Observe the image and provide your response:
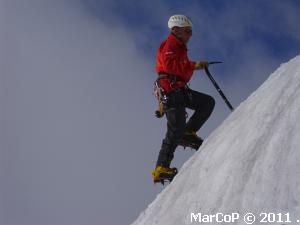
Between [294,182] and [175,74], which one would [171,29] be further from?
[294,182]

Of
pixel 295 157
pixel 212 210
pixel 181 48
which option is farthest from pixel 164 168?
pixel 295 157

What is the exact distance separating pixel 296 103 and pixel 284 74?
1759 mm

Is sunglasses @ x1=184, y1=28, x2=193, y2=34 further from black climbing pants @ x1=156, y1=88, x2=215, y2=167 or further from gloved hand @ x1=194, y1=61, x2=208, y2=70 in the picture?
black climbing pants @ x1=156, y1=88, x2=215, y2=167

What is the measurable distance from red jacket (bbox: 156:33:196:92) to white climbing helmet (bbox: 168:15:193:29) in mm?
260

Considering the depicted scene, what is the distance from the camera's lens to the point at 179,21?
10.9 m

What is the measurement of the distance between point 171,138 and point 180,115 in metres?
0.49

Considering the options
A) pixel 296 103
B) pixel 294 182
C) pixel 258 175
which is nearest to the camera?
pixel 294 182

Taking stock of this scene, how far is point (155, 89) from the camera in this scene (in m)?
11.1

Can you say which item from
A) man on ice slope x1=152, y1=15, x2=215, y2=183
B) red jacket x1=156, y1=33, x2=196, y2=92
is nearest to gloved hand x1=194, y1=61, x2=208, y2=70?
man on ice slope x1=152, y1=15, x2=215, y2=183

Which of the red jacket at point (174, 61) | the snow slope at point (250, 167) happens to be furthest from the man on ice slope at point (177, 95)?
the snow slope at point (250, 167)

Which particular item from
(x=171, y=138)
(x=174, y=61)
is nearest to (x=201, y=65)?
(x=174, y=61)

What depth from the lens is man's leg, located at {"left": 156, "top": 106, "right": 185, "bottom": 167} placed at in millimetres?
10164

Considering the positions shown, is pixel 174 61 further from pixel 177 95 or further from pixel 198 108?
pixel 198 108

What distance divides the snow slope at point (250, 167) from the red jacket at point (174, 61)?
69.0 inches
